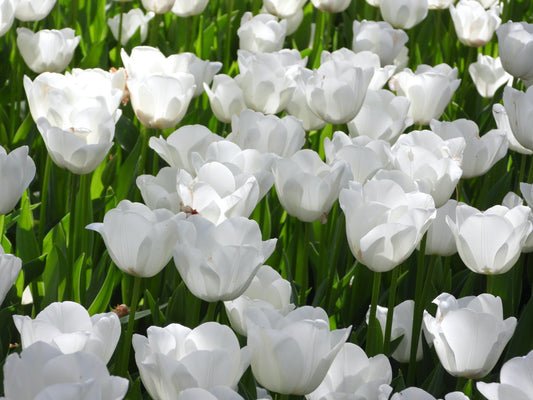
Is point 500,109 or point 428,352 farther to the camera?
point 500,109

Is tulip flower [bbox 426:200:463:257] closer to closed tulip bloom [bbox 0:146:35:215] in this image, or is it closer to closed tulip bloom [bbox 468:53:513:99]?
closed tulip bloom [bbox 0:146:35:215]

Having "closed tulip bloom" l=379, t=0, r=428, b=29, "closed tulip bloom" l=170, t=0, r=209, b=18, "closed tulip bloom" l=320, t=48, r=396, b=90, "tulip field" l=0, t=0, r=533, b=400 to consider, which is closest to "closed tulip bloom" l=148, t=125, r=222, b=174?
"tulip field" l=0, t=0, r=533, b=400

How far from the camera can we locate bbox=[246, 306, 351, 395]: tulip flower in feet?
3.48

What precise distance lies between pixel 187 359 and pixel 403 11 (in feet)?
6.16

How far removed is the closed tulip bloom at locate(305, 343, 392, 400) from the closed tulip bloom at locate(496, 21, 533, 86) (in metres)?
1.25

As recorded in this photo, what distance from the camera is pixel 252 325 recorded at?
108 centimetres

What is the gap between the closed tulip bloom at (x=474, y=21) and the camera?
2688 mm

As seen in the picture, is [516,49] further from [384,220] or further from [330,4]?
[384,220]

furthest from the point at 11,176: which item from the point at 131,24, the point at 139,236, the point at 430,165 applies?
the point at 131,24

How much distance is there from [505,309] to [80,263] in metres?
0.81

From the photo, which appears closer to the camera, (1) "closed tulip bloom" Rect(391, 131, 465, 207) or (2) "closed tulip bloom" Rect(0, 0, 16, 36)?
(1) "closed tulip bloom" Rect(391, 131, 465, 207)

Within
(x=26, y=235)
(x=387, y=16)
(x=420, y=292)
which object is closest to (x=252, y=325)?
(x=420, y=292)

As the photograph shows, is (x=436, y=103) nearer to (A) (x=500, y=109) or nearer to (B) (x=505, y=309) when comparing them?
(A) (x=500, y=109)

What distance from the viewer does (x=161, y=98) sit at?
1.80 m
